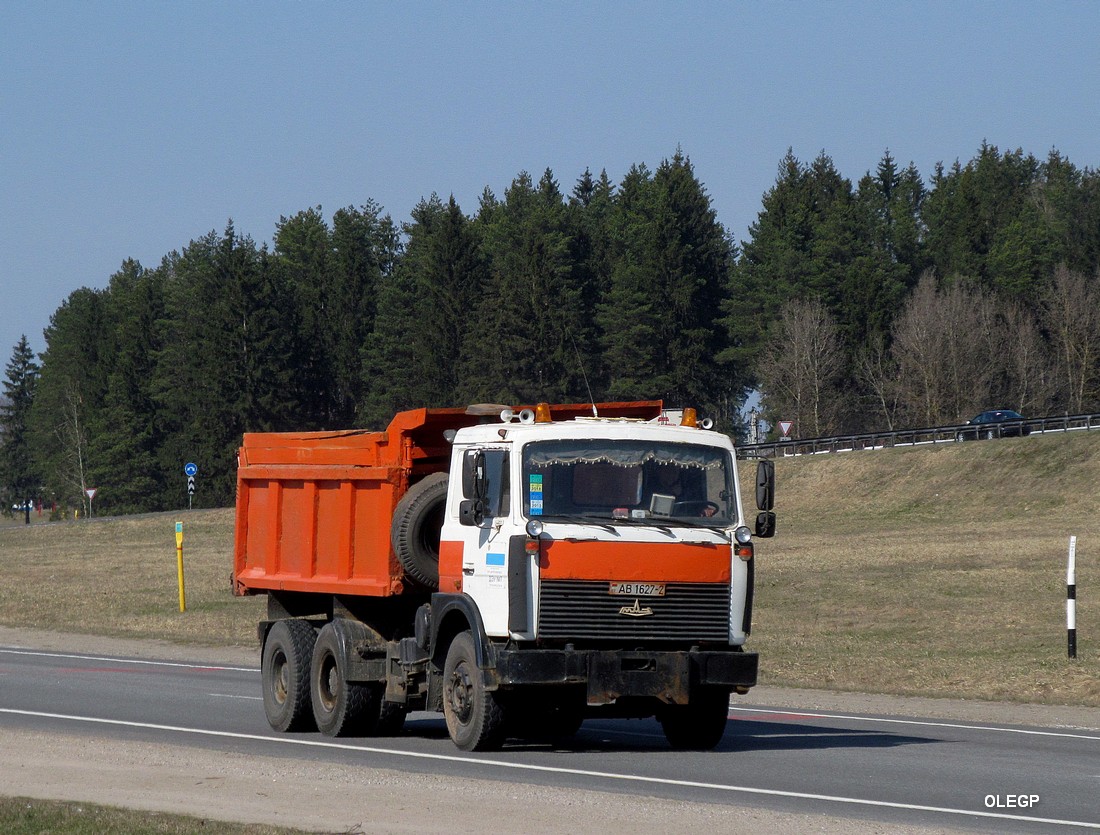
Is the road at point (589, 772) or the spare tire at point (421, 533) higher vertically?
the spare tire at point (421, 533)

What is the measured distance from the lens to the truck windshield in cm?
1382

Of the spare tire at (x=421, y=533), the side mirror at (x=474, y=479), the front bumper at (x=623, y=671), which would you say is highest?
the side mirror at (x=474, y=479)

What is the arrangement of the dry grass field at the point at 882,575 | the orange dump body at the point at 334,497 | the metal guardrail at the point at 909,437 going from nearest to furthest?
the orange dump body at the point at 334,497 → the dry grass field at the point at 882,575 → the metal guardrail at the point at 909,437

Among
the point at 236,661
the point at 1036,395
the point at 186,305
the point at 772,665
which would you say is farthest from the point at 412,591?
the point at 186,305

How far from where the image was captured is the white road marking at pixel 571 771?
10.9 meters

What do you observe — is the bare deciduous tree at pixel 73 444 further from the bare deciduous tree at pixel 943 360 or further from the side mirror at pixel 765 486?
the side mirror at pixel 765 486

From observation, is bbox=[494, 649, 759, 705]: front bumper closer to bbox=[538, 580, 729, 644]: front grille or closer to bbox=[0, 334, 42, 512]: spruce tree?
bbox=[538, 580, 729, 644]: front grille

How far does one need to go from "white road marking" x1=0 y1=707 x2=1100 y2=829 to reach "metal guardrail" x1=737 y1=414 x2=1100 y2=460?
5805 cm

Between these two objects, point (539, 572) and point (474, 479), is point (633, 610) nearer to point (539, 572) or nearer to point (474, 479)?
point (539, 572)

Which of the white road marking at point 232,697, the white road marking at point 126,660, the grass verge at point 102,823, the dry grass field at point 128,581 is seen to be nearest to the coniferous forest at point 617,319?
the dry grass field at point 128,581

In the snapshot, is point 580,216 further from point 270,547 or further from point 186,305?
point 270,547

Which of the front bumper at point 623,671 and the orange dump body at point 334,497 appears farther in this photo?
the orange dump body at point 334,497

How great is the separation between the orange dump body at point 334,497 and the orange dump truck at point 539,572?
0.09ft

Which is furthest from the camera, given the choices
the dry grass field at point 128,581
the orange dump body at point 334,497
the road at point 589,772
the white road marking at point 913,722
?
the dry grass field at point 128,581
